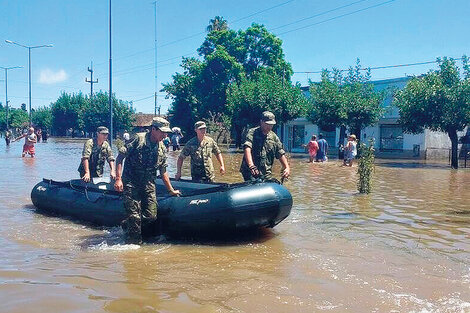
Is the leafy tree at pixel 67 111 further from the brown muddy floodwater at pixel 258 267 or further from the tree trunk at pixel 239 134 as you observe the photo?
the brown muddy floodwater at pixel 258 267

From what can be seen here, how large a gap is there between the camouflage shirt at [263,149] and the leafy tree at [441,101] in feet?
56.9

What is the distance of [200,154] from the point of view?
26.8 ft

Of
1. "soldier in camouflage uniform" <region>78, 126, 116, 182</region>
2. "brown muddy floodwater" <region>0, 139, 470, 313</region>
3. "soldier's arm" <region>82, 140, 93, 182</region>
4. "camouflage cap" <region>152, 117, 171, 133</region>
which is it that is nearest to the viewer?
"brown muddy floodwater" <region>0, 139, 470, 313</region>

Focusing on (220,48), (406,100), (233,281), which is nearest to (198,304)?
(233,281)

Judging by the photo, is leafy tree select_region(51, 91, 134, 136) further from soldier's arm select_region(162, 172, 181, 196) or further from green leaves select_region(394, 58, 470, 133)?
soldier's arm select_region(162, 172, 181, 196)

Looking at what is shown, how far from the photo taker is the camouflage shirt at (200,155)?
8141 mm

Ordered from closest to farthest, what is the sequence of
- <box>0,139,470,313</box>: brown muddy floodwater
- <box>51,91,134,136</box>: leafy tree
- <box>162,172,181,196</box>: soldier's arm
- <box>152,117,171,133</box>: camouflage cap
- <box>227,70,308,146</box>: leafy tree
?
<box>0,139,470,313</box>: brown muddy floodwater, <box>152,117,171,133</box>: camouflage cap, <box>162,172,181,196</box>: soldier's arm, <box>227,70,308,146</box>: leafy tree, <box>51,91,134,136</box>: leafy tree

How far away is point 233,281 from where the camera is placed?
5078mm

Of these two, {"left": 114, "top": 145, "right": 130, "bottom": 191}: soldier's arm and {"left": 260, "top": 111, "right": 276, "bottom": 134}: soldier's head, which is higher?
{"left": 260, "top": 111, "right": 276, "bottom": 134}: soldier's head

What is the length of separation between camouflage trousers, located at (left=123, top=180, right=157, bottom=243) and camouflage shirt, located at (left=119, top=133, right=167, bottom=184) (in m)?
0.10

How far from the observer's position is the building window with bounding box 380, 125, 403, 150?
33562 millimetres

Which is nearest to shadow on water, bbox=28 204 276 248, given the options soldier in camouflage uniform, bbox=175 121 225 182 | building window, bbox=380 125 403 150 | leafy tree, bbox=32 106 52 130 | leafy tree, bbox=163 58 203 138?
soldier in camouflage uniform, bbox=175 121 225 182

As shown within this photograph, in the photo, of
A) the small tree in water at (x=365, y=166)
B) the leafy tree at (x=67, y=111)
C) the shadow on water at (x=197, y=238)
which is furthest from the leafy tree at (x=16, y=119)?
the shadow on water at (x=197, y=238)

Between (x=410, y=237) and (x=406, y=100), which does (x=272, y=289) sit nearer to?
(x=410, y=237)
